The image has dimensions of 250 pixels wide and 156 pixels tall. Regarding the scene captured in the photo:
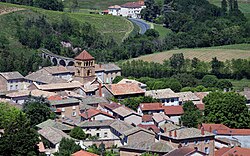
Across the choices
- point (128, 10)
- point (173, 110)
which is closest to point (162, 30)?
point (128, 10)

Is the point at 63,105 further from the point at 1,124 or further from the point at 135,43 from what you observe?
the point at 135,43

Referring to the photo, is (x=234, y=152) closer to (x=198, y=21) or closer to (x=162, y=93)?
(x=162, y=93)

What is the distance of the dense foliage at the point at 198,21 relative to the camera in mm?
123500

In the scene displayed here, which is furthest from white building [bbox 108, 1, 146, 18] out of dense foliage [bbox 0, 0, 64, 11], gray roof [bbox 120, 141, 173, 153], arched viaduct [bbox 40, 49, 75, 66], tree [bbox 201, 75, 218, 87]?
gray roof [bbox 120, 141, 173, 153]

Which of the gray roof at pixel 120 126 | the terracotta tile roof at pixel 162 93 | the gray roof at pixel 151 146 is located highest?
the gray roof at pixel 151 146

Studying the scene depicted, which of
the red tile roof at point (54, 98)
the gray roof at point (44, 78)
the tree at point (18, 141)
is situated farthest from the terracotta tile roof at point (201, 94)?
the tree at point (18, 141)

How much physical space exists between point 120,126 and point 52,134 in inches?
266

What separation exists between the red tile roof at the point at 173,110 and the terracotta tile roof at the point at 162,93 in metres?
5.23

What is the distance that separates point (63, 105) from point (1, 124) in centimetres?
1135

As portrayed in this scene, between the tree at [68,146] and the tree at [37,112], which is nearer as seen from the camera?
the tree at [68,146]

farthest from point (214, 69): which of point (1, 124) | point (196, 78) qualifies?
point (1, 124)

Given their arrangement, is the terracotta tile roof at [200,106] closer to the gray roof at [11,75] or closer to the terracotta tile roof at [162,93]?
the terracotta tile roof at [162,93]

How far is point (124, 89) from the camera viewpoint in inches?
3098

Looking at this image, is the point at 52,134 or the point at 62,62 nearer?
the point at 52,134
